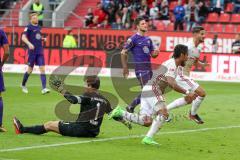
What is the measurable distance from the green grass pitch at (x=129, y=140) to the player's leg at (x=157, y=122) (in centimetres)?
17

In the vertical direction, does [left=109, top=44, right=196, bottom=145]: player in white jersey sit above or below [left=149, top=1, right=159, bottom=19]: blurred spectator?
below

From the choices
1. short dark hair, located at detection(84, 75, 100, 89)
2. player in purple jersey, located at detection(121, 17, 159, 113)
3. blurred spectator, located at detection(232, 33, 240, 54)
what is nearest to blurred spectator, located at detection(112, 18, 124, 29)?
blurred spectator, located at detection(232, 33, 240, 54)

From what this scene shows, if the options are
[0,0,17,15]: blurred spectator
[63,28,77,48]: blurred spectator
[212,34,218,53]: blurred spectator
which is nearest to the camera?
[212,34,218,53]: blurred spectator

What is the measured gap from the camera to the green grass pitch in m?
11.6

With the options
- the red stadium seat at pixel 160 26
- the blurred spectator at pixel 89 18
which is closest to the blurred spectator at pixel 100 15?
the blurred spectator at pixel 89 18

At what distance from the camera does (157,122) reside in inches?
488

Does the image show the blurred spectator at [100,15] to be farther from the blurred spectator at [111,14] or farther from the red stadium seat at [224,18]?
the red stadium seat at [224,18]

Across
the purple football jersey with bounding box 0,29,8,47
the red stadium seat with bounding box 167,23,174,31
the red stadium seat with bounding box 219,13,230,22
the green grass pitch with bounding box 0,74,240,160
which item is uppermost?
the purple football jersey with bounding box 0,29,8,47

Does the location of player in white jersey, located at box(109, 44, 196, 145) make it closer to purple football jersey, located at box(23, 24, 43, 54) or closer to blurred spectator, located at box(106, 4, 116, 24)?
purple football jersey, located at box(23, 24, 43, 54)

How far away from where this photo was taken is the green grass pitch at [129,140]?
11586mm

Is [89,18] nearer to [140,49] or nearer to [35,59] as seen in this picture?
[35,59]

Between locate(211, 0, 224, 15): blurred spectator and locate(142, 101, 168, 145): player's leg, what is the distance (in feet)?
81.8

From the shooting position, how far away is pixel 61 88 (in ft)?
39.5

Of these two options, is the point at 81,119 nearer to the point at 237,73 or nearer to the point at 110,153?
the point at 110,153
